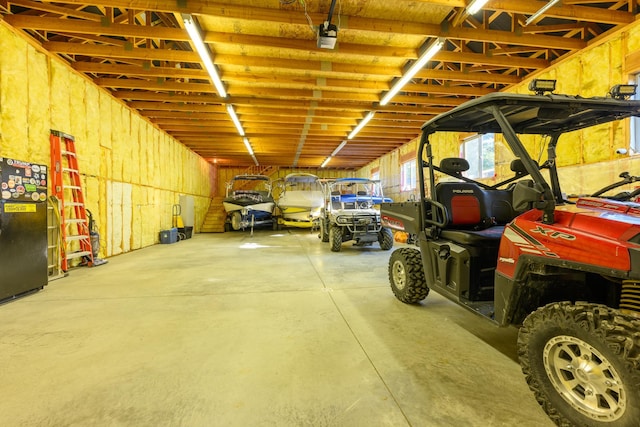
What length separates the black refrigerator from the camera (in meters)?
3.31

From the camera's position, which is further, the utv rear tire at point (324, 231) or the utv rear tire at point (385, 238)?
the utv rear tire at point (324, 231)

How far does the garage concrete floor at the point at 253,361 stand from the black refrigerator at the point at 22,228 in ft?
0.81

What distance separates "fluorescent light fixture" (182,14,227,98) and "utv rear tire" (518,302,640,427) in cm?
495

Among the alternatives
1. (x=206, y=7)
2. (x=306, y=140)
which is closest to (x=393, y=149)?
(x=306, y=140)

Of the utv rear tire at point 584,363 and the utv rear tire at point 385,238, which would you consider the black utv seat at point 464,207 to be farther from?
the utv rear tire at point 385,238

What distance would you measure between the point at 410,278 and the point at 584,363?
1.83 meters

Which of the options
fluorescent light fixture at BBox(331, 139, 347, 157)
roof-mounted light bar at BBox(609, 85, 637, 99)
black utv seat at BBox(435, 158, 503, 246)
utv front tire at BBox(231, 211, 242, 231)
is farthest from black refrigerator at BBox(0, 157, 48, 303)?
fluorescent light fixture at BBox(331, 139, 347, 157)

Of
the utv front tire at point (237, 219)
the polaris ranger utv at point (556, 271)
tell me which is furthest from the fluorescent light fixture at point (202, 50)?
the utv front tire at point (237, 219)

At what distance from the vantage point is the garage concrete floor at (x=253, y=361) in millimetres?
1521

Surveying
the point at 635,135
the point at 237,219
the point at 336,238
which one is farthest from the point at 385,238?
the point at 237,219

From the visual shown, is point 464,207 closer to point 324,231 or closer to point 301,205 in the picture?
point 324,231

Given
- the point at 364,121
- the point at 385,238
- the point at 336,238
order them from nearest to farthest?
the point at 336,238, the point at 385,238, the point at 364,121

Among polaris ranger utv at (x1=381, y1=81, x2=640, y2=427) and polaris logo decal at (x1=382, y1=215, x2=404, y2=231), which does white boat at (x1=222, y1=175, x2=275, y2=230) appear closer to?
polaris logo decal at (x1=382, y1=215, x2=404, y2=231)

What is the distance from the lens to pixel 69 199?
5164 millimetres
